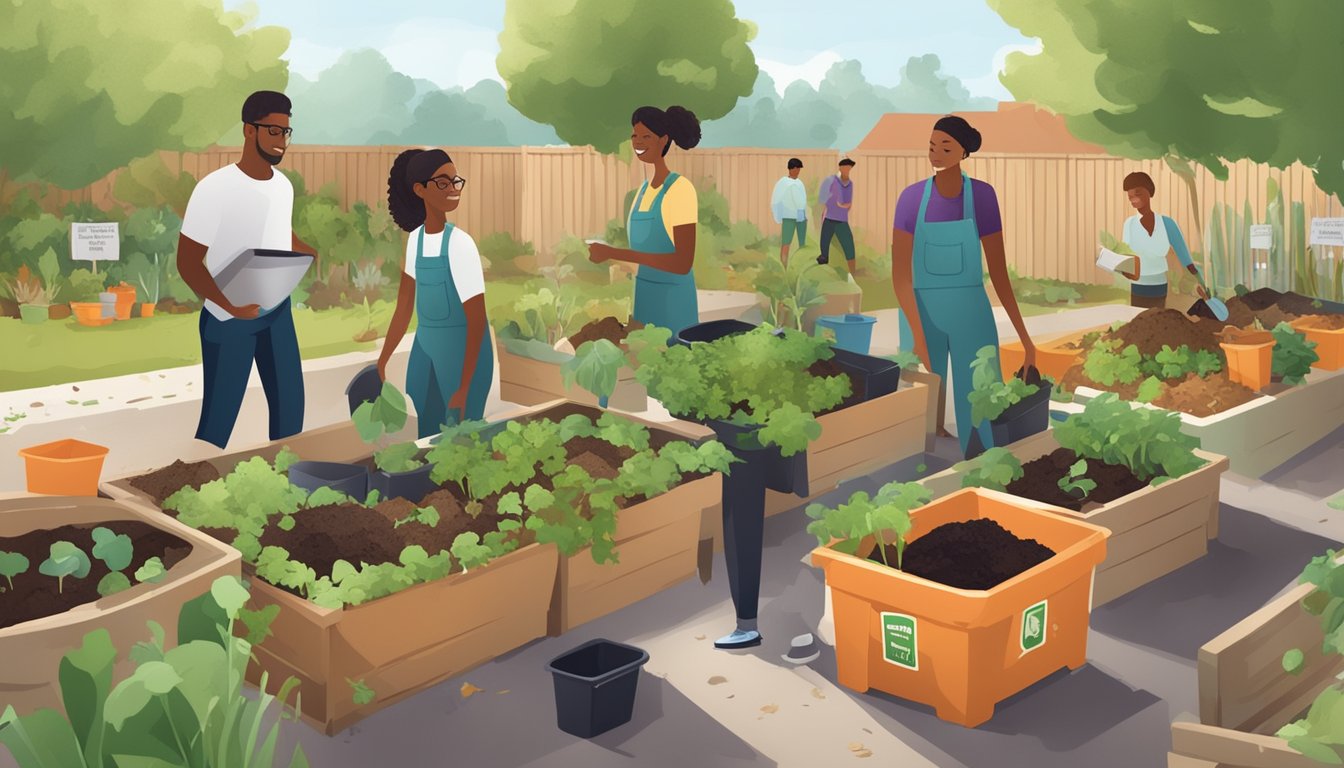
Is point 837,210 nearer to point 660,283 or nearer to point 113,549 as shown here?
point 660,283

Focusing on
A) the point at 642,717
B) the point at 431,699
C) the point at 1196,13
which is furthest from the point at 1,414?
the point at 1196,13

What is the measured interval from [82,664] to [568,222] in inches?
631

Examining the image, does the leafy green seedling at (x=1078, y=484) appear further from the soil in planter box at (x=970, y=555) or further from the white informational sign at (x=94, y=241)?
the white informational sign at (x=94, y=241)

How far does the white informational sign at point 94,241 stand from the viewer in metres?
9.85

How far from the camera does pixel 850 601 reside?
4426 millimetres

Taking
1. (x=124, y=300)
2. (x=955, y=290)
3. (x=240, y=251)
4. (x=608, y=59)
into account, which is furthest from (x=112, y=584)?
(x=608, y=59)

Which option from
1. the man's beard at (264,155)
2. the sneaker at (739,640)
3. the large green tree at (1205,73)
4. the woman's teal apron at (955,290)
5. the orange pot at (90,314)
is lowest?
the sneaker at (739,640)

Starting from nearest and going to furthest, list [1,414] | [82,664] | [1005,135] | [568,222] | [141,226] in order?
[82,664], [1,414], [141,226], [568,222], [1005,135]

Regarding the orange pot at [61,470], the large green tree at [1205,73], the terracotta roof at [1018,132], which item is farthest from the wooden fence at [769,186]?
the terracotta roof at [1018,132]

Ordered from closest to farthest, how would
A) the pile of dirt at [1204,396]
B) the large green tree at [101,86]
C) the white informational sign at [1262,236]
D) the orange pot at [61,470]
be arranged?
the orange pot at [61,470] → the pile of dirt at [1204,396] → the white informational sign at [1262,236] → the large green tree at [101,86]

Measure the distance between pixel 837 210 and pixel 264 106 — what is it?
1023cm

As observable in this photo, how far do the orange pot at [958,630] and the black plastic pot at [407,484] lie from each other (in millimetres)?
1533

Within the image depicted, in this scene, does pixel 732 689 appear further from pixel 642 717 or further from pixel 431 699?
pixel 431 699

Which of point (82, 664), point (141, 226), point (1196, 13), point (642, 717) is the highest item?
point (1196, 13)
